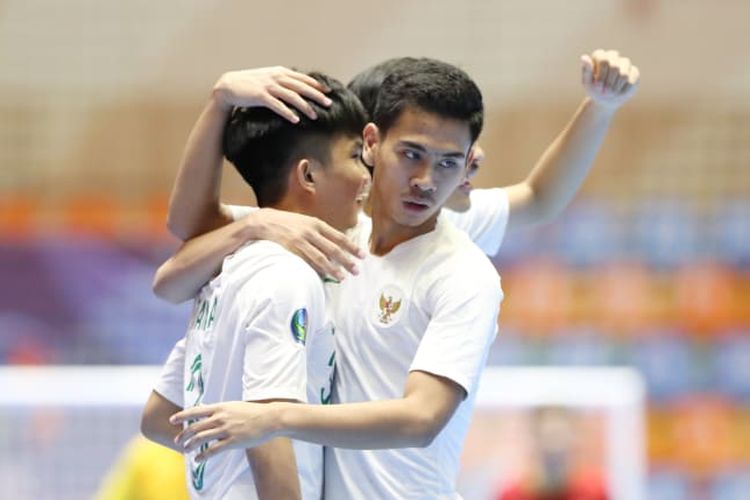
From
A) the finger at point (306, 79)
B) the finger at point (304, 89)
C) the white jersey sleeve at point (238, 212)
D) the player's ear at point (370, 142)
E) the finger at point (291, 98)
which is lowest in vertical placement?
the white jersey sleeve at point (238, 212)

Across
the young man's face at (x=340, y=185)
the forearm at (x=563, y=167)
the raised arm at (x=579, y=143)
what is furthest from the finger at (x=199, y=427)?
the forearm at (x=563, y=167)

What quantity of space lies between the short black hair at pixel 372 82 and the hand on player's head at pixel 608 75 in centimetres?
36

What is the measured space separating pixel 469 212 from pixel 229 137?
74 centimetres

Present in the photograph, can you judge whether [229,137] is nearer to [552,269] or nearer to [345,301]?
[345,301]

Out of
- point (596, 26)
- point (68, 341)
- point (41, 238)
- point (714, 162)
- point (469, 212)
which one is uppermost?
point (596, 26)

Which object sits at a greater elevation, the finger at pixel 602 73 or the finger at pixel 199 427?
the finger at pixel 602 73

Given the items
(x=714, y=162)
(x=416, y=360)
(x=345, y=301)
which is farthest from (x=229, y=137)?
(x=714, y=162)

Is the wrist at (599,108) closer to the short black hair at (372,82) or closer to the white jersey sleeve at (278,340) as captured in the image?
the short black hair at (372,82)

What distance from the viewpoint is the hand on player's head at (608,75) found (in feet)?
9.07

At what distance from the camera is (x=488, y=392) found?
17.1 feet

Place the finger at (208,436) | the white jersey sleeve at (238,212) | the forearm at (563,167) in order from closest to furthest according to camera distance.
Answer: the finger at (208,436) < the white jersey sleeve at (238,212) < the forearm at (563,167)

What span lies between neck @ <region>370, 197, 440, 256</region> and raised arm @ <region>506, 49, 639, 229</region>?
1.53ft

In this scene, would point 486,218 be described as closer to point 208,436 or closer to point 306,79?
point 306,79

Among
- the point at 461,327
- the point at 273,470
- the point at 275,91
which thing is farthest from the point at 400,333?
the point at 275,91
